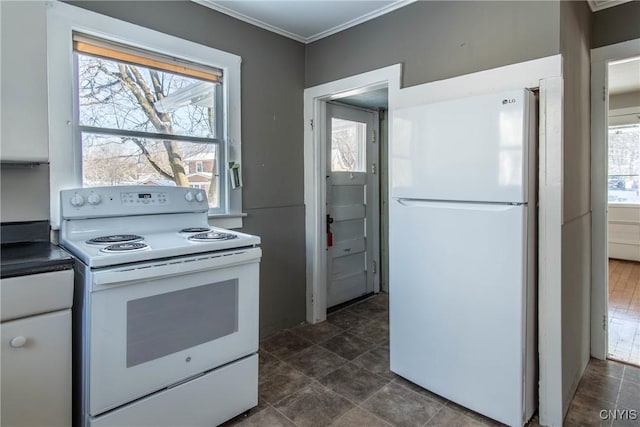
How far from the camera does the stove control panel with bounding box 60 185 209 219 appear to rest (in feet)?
5.82

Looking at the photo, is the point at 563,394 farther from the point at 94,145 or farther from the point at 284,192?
the point at 94,145

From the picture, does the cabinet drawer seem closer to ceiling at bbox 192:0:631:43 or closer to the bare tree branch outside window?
the bare tree branch outside window

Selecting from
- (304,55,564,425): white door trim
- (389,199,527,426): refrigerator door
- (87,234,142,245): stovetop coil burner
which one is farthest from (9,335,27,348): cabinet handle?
(304,55,564,425): white door trim

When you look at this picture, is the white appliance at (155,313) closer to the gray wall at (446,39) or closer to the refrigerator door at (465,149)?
the refrigerator door at (465,149)

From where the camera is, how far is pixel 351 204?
373cm

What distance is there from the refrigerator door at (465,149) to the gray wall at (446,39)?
33 cm

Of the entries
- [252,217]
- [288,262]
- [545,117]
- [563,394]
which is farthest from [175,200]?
[563,394]

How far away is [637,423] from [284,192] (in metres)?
2.53

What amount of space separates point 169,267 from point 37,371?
22.8 inches

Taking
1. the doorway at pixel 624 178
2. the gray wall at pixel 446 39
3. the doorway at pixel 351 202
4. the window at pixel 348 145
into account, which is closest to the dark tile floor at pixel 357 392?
the doorway at pixel 351 202

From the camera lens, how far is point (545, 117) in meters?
1.73

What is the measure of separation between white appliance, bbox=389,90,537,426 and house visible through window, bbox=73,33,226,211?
4.15 ft

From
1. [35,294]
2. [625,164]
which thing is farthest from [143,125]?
[625,164]

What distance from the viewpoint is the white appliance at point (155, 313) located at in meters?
1.40
